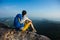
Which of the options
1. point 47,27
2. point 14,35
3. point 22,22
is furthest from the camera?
point 47,27

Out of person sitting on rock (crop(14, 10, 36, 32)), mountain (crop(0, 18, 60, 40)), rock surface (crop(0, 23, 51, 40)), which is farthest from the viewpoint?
mountain (crop(0, 18, 60, 40))

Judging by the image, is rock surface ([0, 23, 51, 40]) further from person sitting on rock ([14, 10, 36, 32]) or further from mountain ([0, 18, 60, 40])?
mountain ([0, 18, 60, 40])

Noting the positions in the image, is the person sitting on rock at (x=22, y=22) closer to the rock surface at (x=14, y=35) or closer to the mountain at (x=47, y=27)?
the rock surface at (x=14, y=35)

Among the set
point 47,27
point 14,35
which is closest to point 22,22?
point 14,35

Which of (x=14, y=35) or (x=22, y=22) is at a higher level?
(x=22, y=22)

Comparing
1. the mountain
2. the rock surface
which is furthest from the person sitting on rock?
the mountain

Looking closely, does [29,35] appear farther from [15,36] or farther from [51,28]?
[51,28]

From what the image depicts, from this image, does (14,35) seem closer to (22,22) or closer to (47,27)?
(22,22)

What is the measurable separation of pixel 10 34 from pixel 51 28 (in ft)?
15.2

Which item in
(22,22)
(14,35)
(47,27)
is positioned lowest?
(47,27)

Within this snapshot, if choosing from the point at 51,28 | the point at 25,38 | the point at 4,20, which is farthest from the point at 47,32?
the point at 25,38

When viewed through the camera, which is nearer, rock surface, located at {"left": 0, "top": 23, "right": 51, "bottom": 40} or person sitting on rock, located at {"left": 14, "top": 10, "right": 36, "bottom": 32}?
rock surface, located at {"left": 0, "top": 23, "right": 51, "bottom": 40}

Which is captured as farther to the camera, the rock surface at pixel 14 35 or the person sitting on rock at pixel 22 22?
the person sitting on rock at pixel 22 22

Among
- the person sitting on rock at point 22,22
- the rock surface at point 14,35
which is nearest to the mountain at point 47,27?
the person sitting on rock at point 22,22
